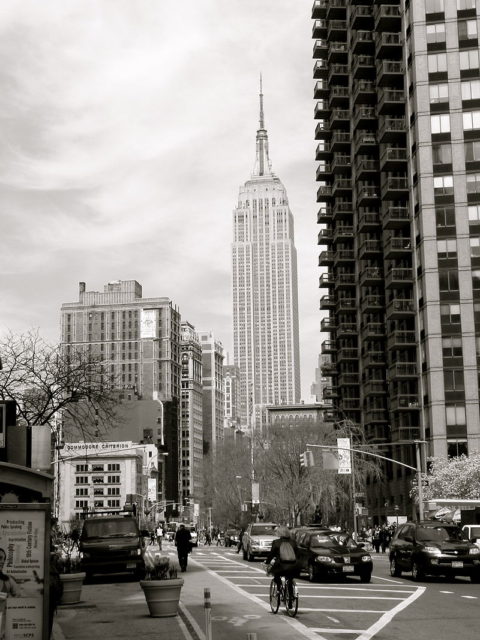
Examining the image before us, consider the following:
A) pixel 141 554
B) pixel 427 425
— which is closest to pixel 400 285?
pixel 427 425

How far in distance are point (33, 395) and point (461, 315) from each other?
159 ft

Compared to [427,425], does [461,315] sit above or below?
above

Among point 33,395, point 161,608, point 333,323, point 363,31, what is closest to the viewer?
point 161,608

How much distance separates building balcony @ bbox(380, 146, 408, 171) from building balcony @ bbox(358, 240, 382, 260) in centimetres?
952

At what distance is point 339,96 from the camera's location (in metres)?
108

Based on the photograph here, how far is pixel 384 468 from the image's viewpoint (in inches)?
3684

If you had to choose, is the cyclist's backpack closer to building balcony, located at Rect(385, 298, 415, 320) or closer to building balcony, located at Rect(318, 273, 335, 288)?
building balcony, located at Rect(385, 298, 415, 320)

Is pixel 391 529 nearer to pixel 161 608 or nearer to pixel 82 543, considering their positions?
pixel 82 543

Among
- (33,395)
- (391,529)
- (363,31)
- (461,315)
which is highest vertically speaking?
(363,31)

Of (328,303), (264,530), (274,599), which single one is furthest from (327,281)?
(274,599)

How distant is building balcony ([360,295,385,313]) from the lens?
96.8 metres

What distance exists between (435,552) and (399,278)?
6165 centimetres

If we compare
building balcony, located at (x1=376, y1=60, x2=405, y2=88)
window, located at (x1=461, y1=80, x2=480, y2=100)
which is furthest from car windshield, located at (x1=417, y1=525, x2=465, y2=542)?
building balcony, located at (x1=376, y1=60, x2=405, y2=88)

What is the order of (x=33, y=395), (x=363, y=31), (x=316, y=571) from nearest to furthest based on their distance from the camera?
(x=316, y=571), (x=33, y=395), (x=363, y=31)
